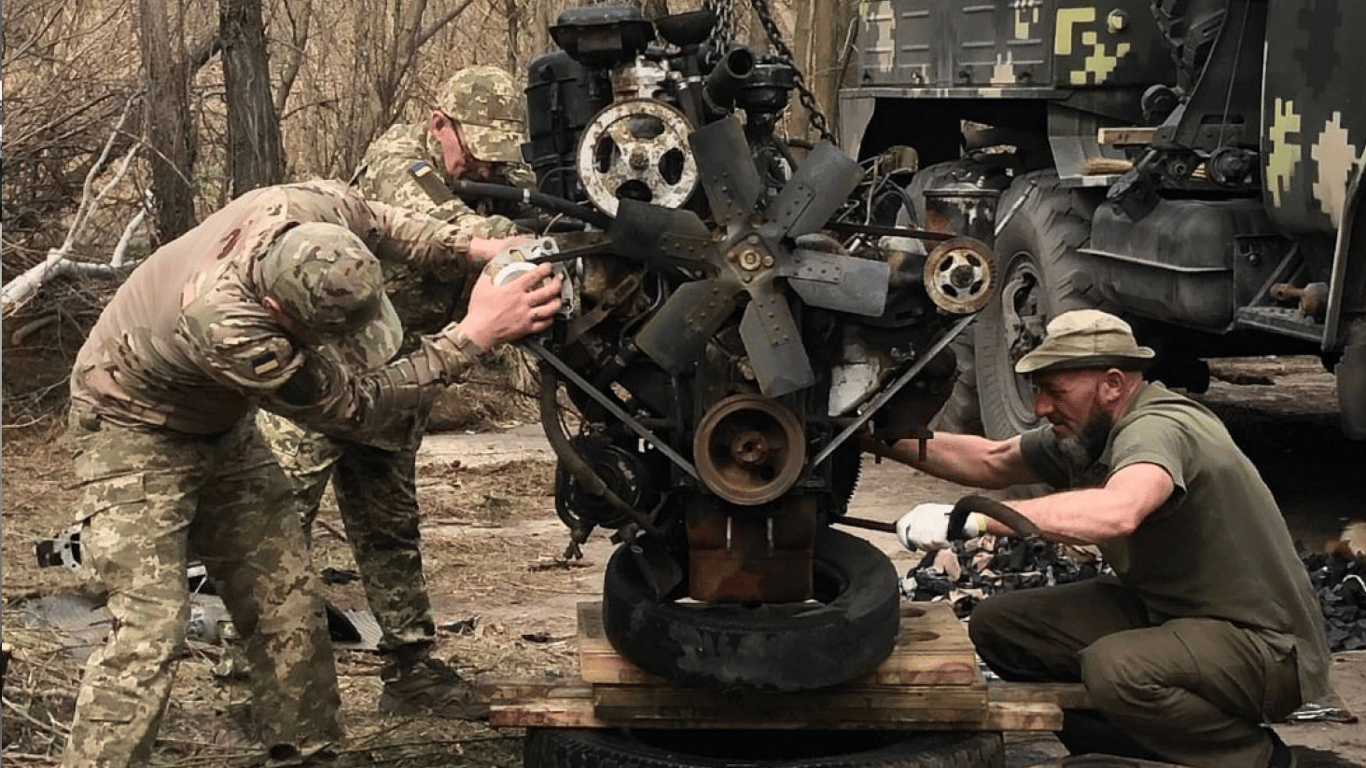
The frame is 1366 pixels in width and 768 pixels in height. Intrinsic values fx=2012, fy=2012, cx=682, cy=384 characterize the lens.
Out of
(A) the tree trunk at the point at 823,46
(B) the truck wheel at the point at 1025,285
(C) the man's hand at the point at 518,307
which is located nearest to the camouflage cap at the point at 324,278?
(C) the man's hand at the point at 518,307

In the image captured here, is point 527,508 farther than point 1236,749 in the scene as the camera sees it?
Yes

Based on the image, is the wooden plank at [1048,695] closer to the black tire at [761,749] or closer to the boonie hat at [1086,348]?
the black tire at [761,749]

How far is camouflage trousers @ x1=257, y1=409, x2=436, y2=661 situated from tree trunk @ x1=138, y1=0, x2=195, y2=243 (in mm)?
4480

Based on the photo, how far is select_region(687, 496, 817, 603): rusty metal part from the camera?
200 inches

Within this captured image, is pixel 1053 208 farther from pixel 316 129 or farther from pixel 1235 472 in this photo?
pixel 316 129

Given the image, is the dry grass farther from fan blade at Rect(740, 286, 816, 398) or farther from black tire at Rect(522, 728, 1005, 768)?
fan blade at Rect(740, 286, 816, 398)

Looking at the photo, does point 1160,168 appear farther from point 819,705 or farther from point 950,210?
point 819,705

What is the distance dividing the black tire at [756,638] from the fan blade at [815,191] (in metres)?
0.97

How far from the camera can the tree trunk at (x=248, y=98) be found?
31.3ft

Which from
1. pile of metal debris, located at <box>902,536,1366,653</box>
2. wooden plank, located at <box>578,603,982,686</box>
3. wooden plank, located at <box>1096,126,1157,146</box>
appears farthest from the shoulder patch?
wooden plank, located at <box>1096,126,1157,146</box>

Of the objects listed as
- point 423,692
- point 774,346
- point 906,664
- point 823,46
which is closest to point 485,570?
point 423,692

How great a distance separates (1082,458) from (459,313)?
7.15ft

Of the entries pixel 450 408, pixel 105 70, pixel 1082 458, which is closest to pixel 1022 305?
pixel 450 408

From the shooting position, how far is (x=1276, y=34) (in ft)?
26.3
